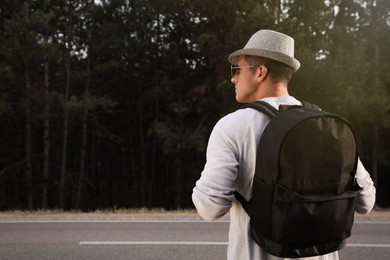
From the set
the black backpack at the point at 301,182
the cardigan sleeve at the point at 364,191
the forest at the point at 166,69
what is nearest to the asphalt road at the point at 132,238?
the cardigan sleeve at the point at 364,191

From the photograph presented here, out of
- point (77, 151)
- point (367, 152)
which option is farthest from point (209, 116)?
point (77, 151)

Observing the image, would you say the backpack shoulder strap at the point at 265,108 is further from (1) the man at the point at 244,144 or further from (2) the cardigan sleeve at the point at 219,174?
(2) the cardigan sleeve at the point at 219,174

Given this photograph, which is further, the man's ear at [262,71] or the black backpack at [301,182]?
the man's ear at [262,71]

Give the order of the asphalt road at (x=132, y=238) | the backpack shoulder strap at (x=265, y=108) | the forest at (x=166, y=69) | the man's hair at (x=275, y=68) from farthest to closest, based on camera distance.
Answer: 1. the forest at (x=166, y=69)
2. the asphalt road at (x=132, y=238)
3. the man's hair at (x=275, y=68)
4. the backpack shoulder strap at (x=265, y=108)

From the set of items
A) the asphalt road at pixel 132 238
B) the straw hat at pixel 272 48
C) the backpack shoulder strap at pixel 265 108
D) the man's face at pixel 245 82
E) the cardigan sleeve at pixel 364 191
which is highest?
the straw hat at pixel 272 48

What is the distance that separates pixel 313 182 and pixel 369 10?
83.5ft

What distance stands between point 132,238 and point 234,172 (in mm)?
6096

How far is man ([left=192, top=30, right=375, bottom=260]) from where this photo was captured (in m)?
1.73

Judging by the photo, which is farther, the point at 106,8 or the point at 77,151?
the point at 77,151

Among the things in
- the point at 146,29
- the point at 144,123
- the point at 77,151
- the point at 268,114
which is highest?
the point at 146,29

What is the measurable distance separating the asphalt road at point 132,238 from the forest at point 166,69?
9.84m

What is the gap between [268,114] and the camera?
1786 mm

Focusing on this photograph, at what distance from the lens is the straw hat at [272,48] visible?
1869mm

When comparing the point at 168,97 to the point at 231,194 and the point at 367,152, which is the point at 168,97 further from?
the point at 231,194
